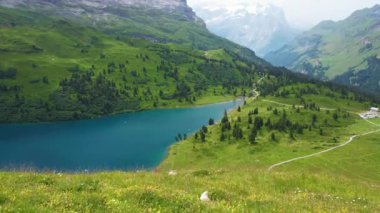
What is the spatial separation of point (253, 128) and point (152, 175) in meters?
174

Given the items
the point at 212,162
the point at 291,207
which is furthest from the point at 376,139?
the point at 291,207

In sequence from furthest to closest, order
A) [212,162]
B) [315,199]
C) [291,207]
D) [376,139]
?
[376,139] → [212,162] → [315,199] → [291,207]

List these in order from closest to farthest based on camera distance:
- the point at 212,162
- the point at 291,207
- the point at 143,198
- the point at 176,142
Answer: the point at 143,198, the point at 291,207, the point at 212,162, the point at 176,142

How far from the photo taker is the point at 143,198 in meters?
17.4

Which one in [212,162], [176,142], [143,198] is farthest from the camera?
[176,142]

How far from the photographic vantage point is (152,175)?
28.4m

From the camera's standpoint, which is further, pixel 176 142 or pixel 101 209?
pixel 176 142

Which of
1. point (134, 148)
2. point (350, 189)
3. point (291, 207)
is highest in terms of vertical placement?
point (291, 207)

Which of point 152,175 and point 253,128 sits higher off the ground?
point 152,175

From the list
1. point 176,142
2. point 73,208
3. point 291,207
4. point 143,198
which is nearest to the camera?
point 73,208

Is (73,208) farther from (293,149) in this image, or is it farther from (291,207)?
(293,149)

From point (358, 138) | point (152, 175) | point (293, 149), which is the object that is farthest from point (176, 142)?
point (152, 175)

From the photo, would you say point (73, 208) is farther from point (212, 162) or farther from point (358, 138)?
point (358, 138)

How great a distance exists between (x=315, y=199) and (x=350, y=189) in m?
7.03
